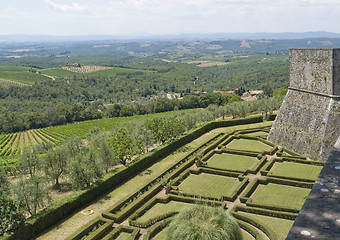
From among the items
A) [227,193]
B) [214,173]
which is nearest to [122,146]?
[214,173]

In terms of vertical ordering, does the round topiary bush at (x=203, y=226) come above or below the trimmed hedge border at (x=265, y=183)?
above

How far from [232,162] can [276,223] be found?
14022mm

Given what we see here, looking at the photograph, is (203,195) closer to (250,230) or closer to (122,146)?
(250,230)

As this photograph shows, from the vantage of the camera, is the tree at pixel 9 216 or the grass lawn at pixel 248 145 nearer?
the tree at pixel 9 216

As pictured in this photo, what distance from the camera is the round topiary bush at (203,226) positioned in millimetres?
16703

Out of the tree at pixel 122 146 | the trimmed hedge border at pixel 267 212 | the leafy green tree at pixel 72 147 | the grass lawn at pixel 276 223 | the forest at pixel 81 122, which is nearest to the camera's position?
the grass lawn at pixel 276 223

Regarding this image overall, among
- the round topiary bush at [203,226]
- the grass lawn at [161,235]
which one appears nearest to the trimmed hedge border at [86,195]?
the grass lawn at [161,235]

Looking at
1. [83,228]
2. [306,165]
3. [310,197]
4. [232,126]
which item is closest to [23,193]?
[83,228]

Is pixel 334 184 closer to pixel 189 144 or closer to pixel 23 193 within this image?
pixel 23 193

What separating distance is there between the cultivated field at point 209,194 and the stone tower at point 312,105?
190 centimetres

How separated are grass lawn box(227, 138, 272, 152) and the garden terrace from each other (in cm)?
14

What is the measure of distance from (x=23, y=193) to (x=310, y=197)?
982 inches

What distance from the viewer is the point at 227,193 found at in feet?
94.6

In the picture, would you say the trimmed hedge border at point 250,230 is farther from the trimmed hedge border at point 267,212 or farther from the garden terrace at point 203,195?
the trimmed hedge border at point 267,212
